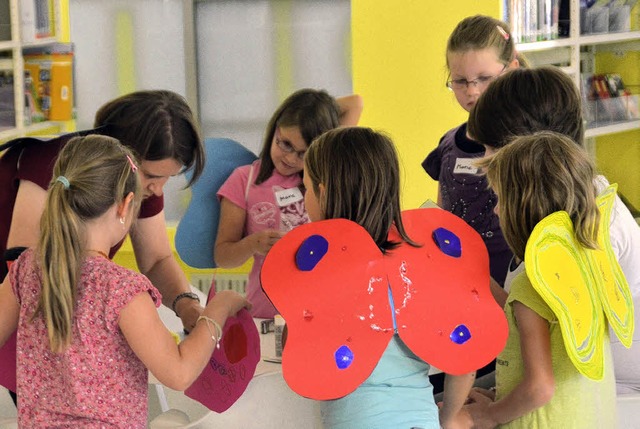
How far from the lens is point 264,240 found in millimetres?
2670

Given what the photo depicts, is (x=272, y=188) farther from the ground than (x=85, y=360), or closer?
farther from the ground

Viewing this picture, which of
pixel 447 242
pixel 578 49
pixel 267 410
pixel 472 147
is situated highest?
pixel 578 49

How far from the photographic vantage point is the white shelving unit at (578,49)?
4.73 meters

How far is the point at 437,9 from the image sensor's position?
453 centimetres

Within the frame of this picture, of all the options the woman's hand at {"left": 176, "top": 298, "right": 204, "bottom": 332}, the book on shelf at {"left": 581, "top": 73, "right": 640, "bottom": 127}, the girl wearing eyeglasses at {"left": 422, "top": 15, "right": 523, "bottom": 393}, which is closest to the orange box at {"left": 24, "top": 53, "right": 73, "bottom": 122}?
the girl wearing eyeglasses at {"left": 422, "top": 15, "right": 523, "bottom": 393}

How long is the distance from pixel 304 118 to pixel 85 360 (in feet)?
4.02

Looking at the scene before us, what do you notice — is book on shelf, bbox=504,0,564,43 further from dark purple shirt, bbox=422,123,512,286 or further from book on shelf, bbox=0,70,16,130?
book on shelf, bbox=0,70,16,130

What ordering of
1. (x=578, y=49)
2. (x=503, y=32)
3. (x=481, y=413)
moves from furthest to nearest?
(x=578, y=49) < (x=503, y=32) < (x=481, y=413)

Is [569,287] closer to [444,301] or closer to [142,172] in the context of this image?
[444,301]

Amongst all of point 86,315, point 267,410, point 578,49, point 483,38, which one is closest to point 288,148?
point 483,38

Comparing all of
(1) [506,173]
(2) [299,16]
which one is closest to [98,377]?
(1) [506,173]

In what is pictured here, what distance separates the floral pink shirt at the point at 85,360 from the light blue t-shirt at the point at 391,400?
408 millimetres

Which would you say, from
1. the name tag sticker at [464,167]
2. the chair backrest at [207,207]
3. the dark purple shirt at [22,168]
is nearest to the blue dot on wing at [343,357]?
the dark purple shirt at [22,168]

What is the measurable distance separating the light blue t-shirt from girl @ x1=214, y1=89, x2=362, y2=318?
91 centimetres
